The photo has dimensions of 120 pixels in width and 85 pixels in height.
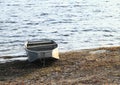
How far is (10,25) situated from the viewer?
43594 mm

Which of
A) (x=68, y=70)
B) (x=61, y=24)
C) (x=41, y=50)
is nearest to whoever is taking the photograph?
(x=68, y=70)

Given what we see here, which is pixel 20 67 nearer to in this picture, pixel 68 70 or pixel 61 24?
pixel 68 70

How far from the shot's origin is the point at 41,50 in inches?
933

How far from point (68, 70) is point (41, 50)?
7.64 feet

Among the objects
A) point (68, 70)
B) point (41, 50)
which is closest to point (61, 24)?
point (41, 50)

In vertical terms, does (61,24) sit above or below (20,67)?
below

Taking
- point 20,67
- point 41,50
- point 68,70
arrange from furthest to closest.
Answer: point 20,67 < point 41,50 < point 68,70

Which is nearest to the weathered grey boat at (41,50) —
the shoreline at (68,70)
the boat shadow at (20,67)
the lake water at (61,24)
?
the boat shadow at (20,67)

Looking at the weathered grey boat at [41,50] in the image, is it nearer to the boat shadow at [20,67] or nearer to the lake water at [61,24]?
the boat shadow at [20,67]

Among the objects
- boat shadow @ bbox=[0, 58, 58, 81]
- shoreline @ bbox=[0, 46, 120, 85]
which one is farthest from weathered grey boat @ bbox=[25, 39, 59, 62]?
shoreline @ bbox=[0, 46, 120, 85]

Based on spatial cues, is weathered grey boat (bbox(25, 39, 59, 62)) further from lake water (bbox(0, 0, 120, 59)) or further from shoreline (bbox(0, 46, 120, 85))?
lake water (bbox(0, 0, 120, 59))

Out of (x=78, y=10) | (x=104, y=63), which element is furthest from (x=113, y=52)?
(x=78, y=10)

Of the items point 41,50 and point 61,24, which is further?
point 61,24

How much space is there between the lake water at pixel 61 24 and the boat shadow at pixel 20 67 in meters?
4.35
